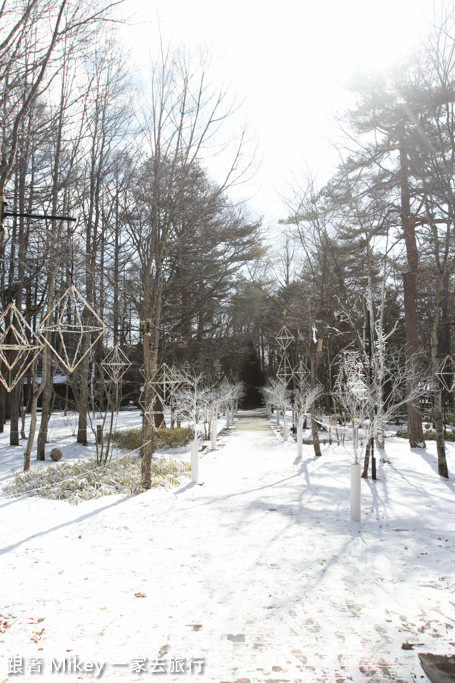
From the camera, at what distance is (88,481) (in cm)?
855

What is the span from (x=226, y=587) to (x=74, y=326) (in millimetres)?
2877

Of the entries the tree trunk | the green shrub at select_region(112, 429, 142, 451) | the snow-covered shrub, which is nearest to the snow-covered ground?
the snow-covered shrub

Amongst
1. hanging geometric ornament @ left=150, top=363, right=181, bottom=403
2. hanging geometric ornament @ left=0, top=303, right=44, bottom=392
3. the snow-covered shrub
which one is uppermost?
hanging geometric ornament @ left=0, top=303, right=44, bottom=392

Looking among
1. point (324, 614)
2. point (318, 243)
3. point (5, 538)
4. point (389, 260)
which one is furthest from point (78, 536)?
point (389, 260)

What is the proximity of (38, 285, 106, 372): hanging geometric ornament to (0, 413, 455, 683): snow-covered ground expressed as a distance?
6.44 ft

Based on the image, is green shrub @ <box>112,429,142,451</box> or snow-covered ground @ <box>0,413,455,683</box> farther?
green shrub @ <box>112,429,142,451</box>

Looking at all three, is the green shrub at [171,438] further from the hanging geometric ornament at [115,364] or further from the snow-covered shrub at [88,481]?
the snow-covered shrub at [88,481]

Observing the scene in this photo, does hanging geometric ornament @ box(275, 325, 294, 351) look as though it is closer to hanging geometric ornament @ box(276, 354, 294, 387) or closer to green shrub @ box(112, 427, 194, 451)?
hanging geometric ornament @ box(276, 354, 294, 387)

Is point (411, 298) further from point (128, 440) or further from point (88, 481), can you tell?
point (88, 481)

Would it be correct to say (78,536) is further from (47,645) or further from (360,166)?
(360,166)

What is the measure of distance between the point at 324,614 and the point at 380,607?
505 mm

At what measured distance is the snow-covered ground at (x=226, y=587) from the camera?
2777 mm

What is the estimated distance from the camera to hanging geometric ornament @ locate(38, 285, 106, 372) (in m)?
3.39

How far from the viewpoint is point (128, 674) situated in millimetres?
2631
